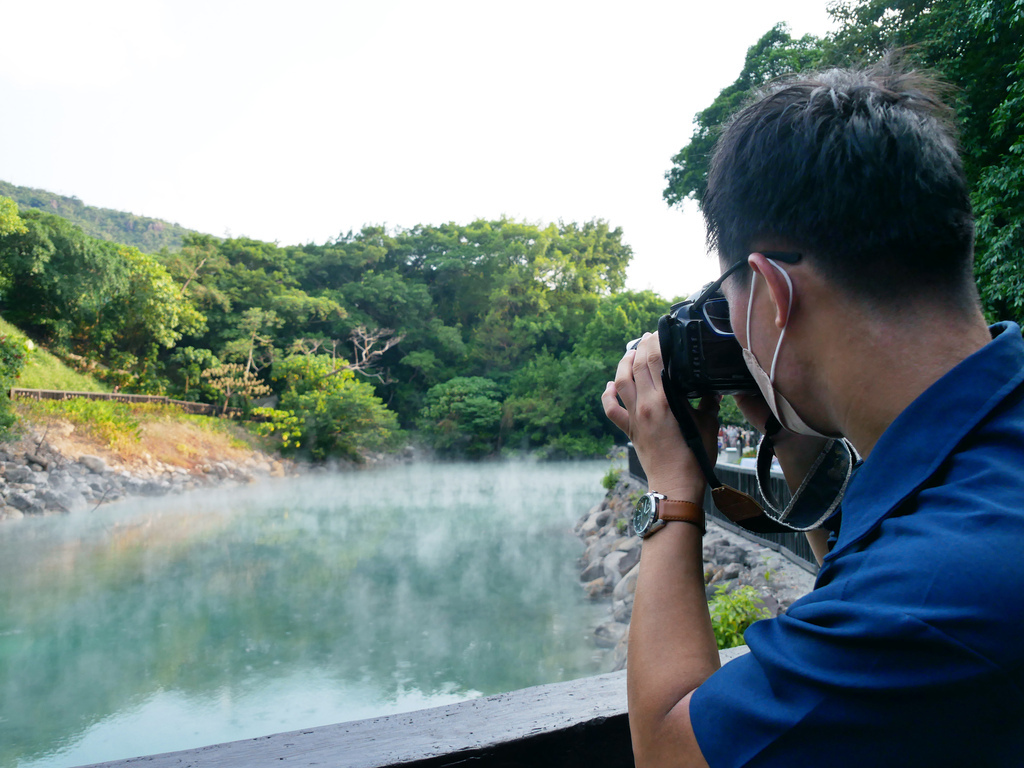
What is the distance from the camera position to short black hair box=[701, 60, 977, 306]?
15.7 inches

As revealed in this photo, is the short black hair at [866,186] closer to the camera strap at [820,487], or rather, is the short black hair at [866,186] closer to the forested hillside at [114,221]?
the camera strap at [820,487]

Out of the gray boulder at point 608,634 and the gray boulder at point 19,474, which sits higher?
the gray boulder at point 608,634

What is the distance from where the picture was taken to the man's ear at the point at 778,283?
1.42 ft

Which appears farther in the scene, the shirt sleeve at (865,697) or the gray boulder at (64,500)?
the gray boulder at (64,500)

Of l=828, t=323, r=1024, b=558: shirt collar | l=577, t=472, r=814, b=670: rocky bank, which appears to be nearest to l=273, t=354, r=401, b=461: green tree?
l=577, t=472, r=814, b=670: rocky bank

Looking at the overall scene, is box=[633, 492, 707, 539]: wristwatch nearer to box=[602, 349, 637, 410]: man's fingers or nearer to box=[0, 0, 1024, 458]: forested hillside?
box=[602, 349, 637, 410]: man's fingers

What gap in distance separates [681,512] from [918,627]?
0.21 m

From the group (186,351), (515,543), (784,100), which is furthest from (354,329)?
(784,100)

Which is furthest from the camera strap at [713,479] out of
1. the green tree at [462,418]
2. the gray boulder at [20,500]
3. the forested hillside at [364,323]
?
the green tree at [462,418]

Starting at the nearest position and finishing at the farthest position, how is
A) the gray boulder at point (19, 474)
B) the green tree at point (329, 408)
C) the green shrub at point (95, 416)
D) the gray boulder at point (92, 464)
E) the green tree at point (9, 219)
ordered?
the gray boulder at point (19, 474) < the gray boulder at point (92, 464) < the green shrub at point (95, 416) < the green tree at point (9, 219) < the green tree at point (329, 408)

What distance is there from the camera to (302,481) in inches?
467

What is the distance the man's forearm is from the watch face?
0.01m

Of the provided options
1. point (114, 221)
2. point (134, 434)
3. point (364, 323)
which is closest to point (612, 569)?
point (134, 434)

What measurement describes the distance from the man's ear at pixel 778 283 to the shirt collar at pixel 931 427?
100 millimetres
